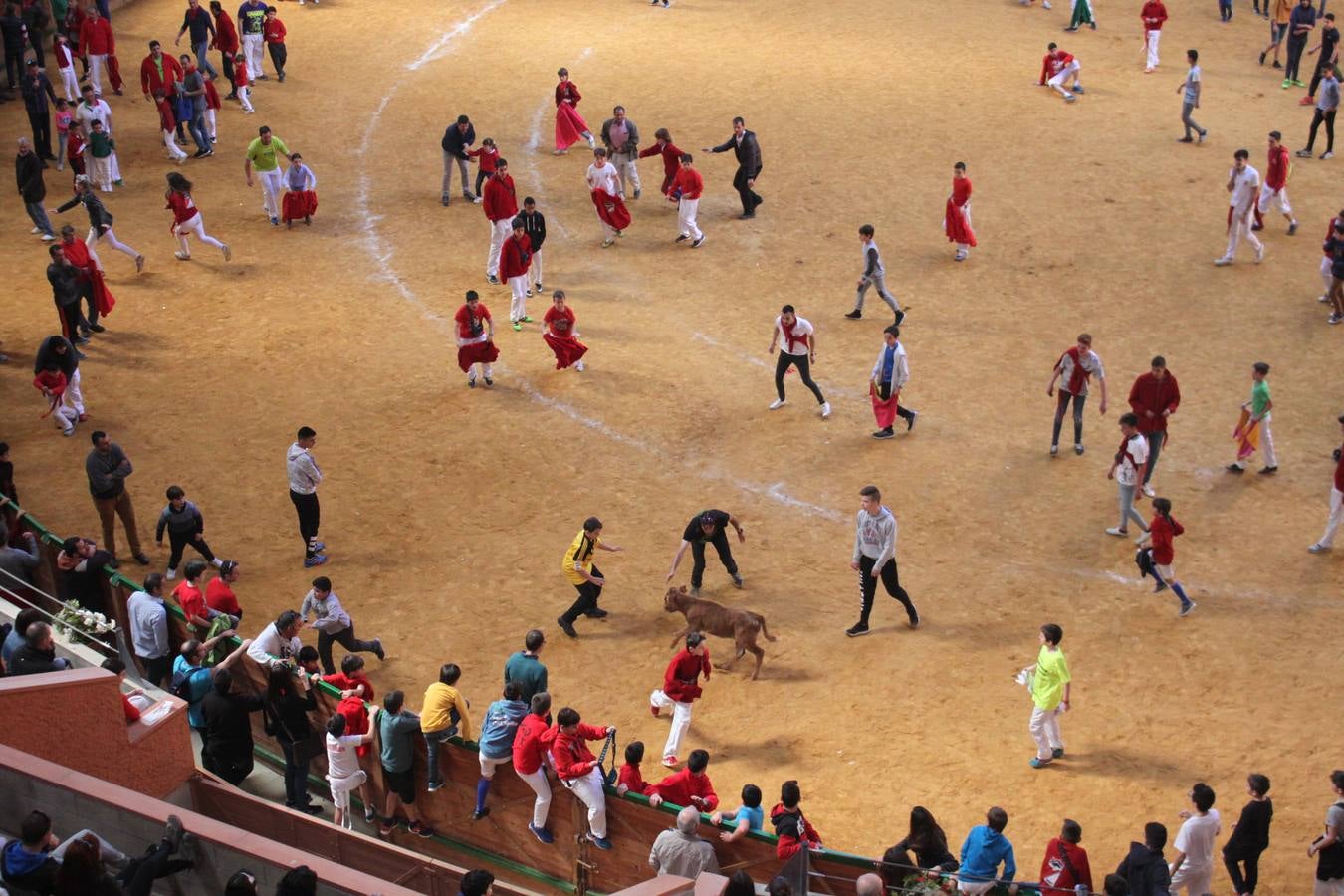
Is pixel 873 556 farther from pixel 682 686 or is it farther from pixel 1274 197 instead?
pixel 1274 197

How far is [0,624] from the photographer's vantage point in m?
13.7

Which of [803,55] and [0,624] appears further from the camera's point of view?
[803,55]

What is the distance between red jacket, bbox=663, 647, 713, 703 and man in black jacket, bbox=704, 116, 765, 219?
46.1 feet

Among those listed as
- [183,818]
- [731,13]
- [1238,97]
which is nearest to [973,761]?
[183,818]

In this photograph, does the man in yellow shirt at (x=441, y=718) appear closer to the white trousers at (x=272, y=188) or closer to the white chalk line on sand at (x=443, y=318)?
the white chalk line on sand at (x=443, y=318)

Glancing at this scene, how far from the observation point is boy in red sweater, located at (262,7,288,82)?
32938 millimetres

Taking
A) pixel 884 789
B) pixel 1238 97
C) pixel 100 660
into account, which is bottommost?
pixel 884 789

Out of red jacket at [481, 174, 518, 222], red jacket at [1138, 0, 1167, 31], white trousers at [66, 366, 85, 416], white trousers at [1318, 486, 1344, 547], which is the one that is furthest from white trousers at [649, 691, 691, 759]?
red jacket at [1138, 0, 1167, 31]

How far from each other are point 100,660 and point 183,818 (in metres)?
3.01

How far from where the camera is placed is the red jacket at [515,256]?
23.0 m

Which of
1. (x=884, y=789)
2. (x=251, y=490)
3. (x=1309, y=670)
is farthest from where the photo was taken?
(x=251, y=490)

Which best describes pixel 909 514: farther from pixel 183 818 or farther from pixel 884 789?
pixel 183 818

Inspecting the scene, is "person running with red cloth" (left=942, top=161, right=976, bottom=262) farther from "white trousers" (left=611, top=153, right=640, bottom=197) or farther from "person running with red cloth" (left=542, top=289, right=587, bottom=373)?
"person running with red cloth" (left=542, top=289, right=587, bottom=373)

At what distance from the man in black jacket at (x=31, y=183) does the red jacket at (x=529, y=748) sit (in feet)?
55.5
